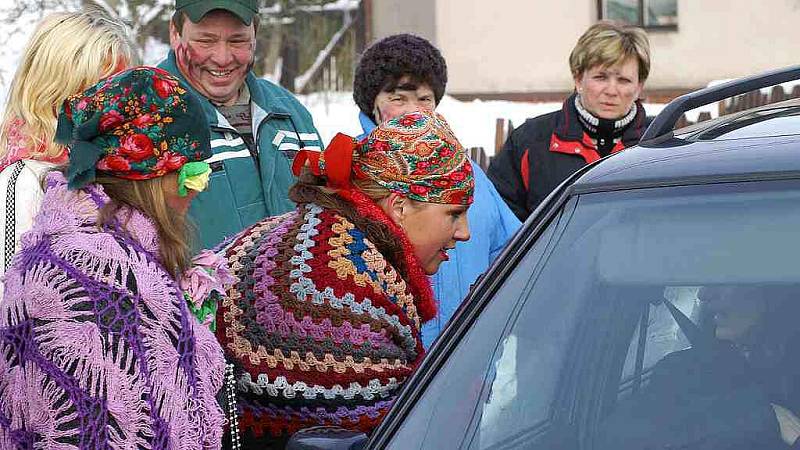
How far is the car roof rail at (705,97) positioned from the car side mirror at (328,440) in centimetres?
76

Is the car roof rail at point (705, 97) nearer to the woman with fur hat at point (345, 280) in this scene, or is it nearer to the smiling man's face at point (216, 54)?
the woman with fur hat at point (345, 280)

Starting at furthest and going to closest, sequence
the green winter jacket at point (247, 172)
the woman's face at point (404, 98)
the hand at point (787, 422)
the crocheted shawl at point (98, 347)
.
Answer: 1. the woman's face at point (404, 98)
2. the green winter jacket at point (247, 172)
3. the crocheted shawl at point (98, 347)
4. the hand at point (787, 422)

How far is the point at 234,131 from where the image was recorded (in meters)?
4.02

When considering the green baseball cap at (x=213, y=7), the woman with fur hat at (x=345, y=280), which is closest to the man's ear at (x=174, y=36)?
the green baseball cap at (x=213, y=7)

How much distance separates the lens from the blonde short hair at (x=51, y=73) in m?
3.59

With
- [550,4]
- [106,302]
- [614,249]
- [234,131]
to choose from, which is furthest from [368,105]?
[550,4]

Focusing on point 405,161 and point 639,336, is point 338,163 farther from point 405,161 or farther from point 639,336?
point 639,336

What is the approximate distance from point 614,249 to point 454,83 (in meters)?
15.8

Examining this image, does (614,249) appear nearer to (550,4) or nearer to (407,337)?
(407,337)

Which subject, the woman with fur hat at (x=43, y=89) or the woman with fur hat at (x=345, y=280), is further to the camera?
the woman with fur hat at (x=43, y=89)

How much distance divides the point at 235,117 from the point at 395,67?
54 cm

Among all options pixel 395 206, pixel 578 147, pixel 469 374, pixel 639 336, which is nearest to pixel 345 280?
pixel 395 206

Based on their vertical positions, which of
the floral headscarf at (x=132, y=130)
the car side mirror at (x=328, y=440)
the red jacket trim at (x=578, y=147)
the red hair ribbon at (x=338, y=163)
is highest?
the floral headscarf at (x=132, y=130)

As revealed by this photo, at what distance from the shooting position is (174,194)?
273 cm
